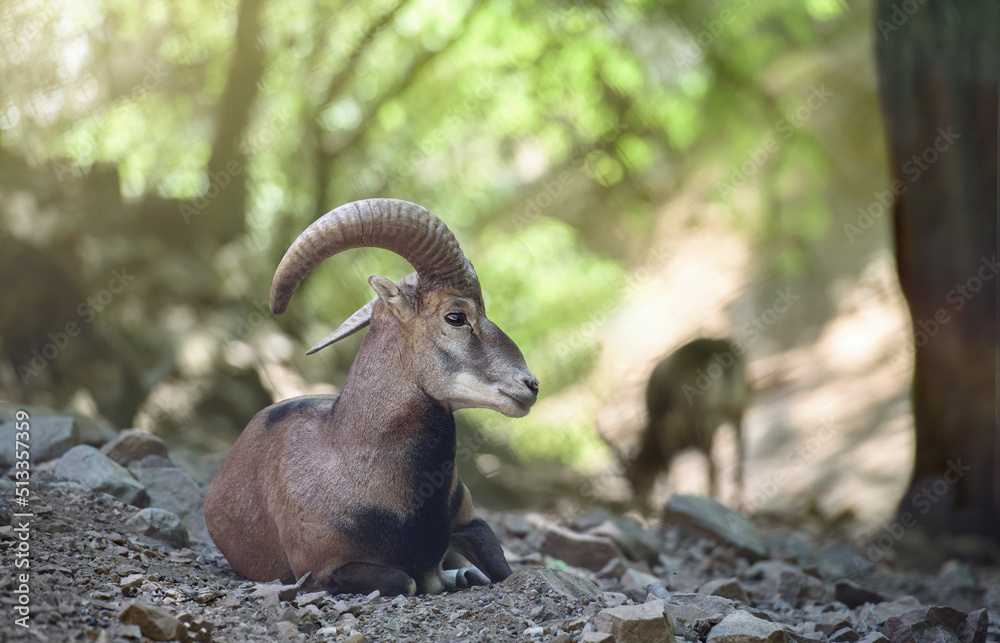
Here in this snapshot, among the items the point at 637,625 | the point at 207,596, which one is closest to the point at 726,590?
the point at 637,625

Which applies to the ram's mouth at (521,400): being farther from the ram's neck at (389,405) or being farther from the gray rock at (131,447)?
the gray rock at (131,447)

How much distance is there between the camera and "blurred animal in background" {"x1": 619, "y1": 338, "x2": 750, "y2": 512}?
36.8 feet

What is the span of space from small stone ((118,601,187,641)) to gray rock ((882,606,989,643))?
3456 mm

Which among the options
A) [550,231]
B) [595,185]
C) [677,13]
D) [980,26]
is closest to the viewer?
[980,26]

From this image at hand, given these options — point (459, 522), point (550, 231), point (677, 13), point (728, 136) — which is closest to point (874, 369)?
point (728, 136)

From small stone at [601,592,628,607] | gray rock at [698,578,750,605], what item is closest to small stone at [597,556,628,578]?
gray rock at [698,578,750,605]

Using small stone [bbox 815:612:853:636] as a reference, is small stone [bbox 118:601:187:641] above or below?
above

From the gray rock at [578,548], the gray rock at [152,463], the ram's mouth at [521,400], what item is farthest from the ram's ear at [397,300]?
the gray rock at [152,463]

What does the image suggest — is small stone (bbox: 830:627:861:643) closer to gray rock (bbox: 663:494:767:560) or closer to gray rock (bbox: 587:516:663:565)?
gray rock (bbox: 587:516:663:565)

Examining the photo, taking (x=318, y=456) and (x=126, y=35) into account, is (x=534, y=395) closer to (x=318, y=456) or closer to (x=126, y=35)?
(x=318, y=456)

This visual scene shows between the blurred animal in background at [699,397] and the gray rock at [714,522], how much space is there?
143 inches

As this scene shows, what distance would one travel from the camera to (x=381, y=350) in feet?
13.6

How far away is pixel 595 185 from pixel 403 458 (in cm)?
1816

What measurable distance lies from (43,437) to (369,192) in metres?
6.41
